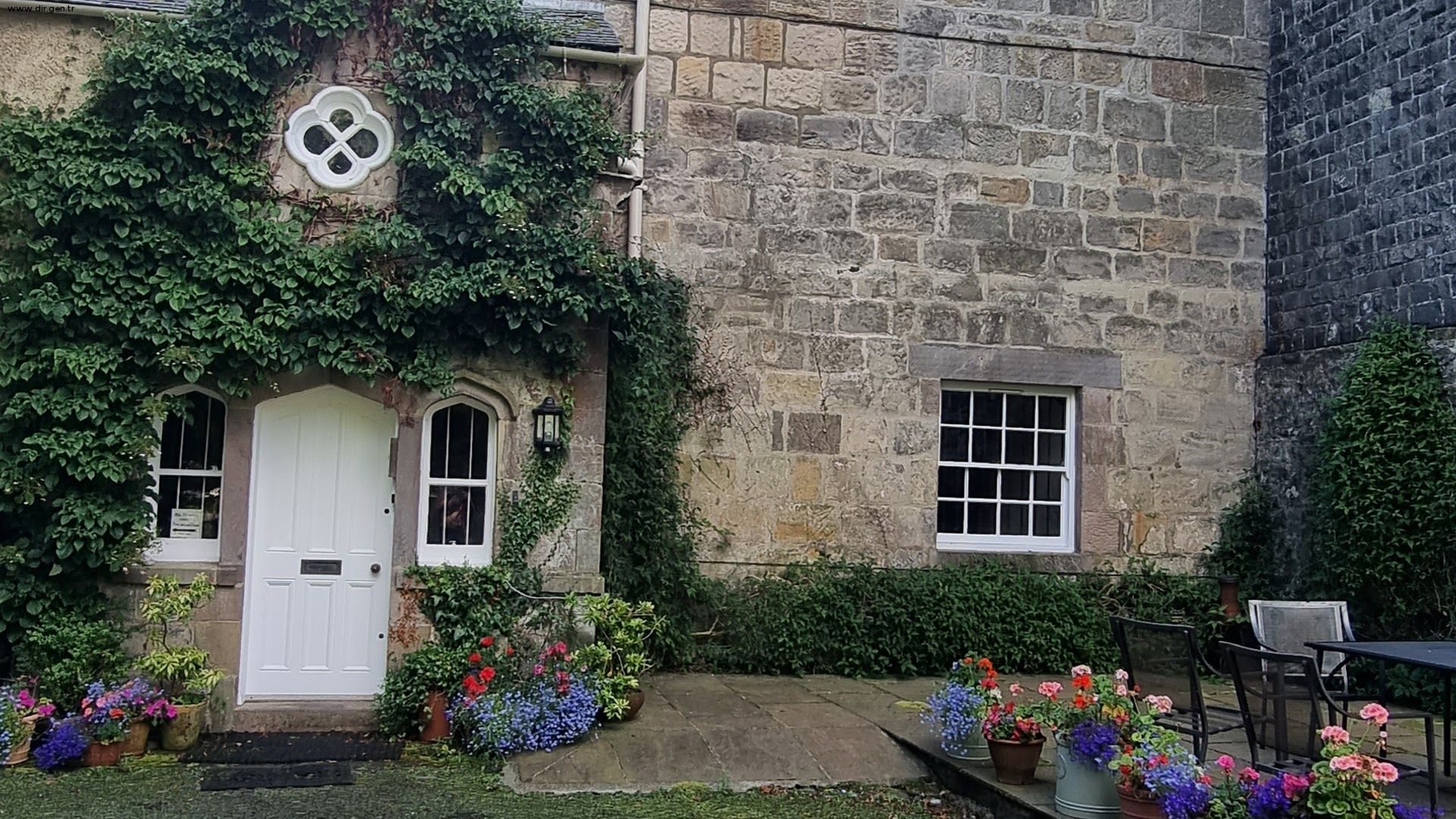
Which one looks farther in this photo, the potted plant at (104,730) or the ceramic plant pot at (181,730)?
the ceramic plant pot at (181,730)

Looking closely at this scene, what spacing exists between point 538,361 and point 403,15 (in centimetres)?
252

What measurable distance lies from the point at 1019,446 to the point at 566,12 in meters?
5.34

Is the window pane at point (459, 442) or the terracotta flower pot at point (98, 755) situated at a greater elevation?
the window pane at point (459, 442)

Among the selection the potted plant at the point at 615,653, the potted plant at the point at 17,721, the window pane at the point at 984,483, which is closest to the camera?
the potted plant at the point at 17,721

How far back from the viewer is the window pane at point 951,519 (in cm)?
1093

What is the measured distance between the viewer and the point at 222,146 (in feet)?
26.7

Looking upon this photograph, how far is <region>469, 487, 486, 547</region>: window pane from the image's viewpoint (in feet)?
28.4

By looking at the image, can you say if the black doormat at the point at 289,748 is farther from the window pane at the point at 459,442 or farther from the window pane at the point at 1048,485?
the window pane at the point at 1048,485

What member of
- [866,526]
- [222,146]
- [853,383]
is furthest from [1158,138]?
[222,146]

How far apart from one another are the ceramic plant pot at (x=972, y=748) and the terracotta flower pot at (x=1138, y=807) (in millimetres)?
1363

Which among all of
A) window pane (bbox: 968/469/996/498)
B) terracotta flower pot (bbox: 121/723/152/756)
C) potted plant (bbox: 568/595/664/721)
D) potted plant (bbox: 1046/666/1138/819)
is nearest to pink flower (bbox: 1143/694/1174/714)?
potted plant (bbox: 1046/666/1138/819)

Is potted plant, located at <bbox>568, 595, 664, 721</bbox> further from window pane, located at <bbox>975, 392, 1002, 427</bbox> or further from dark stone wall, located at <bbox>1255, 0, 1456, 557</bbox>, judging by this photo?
dark stone wall, located at <bbox>1255, 0, 1456, 557</bbox>

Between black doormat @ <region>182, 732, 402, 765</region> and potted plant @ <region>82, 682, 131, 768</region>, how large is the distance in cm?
39

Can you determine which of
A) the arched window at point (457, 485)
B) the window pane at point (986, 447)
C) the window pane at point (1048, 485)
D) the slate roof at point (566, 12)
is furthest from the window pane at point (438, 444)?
the window pane at point (1048, 485)
